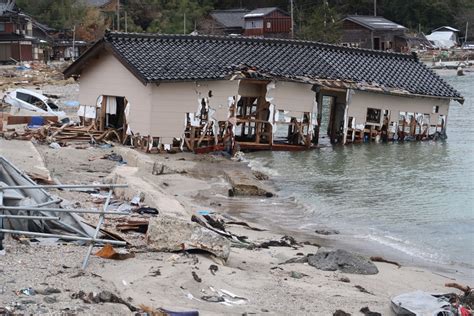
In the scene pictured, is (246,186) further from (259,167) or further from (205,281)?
(205,281)

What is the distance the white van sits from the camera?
35.2 m

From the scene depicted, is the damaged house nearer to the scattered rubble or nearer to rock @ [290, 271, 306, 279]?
rock @ [290, 271, 306, 279]

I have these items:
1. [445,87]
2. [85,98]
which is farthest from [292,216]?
[445,87]

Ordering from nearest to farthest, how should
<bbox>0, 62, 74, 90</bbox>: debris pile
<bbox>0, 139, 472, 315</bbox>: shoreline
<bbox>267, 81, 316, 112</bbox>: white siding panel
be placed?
<bbox>0, 139, 472, 315</bbox>: shoreline, <bbox>267, 81, 316, 112</bbox>: white siding panel, <bbox>0, 62, 74, 90</bbox>: debris pile

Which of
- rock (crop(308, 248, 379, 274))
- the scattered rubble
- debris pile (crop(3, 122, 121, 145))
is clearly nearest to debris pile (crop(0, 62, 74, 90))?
debris pile (crop(3, 122, 121, 145))

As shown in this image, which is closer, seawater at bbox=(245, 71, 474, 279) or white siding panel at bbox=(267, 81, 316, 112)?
seawater at bbox=(245, 71, 474, 279)

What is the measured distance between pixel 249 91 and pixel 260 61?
1.20 meters

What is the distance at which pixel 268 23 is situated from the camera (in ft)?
260

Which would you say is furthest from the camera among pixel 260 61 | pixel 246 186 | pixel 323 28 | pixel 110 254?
pixel 323 28

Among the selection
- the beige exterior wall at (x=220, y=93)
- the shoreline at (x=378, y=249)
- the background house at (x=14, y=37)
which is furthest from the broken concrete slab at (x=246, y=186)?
the background house at (x=14, y=37)

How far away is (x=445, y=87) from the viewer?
1266 inches

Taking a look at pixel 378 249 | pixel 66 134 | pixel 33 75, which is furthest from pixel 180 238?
pixel 33 75

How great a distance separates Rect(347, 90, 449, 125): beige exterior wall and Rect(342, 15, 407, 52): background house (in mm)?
47720

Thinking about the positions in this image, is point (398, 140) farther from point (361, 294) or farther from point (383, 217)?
point (361, 294)
